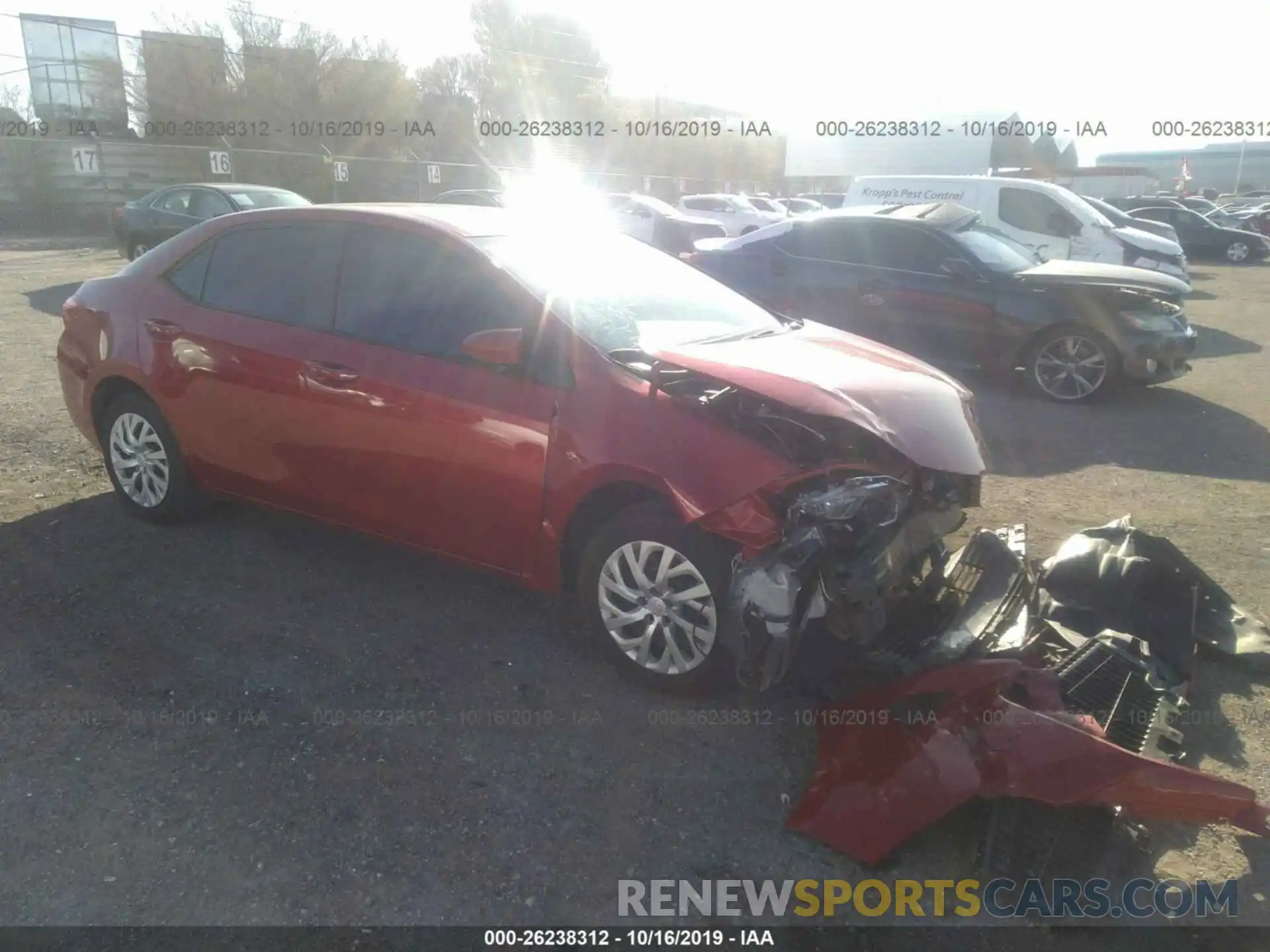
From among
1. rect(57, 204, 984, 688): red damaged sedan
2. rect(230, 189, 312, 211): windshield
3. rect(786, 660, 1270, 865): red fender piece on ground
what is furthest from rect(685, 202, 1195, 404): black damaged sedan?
rect(230, 189, 312, 211): windshield

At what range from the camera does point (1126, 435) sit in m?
7.45

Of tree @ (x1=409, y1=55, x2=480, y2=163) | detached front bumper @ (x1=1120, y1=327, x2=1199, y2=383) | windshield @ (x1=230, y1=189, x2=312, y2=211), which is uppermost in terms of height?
tree @ (x1=409, y1=55, x2=480, y2=163)

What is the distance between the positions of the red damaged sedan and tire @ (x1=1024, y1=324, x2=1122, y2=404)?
182 inches

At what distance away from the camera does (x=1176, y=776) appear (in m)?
2.62

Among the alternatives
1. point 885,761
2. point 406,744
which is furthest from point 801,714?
point 406,744

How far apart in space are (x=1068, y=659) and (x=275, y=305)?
12.0ft

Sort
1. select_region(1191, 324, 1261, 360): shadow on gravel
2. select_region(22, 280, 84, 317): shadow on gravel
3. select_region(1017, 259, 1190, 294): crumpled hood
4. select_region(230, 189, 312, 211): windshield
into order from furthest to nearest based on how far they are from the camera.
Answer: select_region(230, 189, 312, 211): windshield, select_region(22, 280, 84, 317): shadow on gravel, select_region(1191, 324, 1261, 360): shadow on gravel, select_region(1017, 259, 1190, 294): crumpled hood

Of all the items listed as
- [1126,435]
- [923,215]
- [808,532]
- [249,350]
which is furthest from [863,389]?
[923,215]

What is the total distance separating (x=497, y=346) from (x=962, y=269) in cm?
619

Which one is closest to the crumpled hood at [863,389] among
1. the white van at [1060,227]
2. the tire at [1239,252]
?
the white van at [1060,227]

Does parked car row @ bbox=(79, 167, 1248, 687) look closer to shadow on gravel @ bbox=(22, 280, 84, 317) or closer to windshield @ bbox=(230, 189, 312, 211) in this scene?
shadow on gravel @ bbox=(22, 280, 84, 317)

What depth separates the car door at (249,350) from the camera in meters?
4.32

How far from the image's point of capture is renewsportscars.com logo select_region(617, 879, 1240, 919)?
2654 millimetres

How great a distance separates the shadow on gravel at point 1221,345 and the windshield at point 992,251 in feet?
8.99
